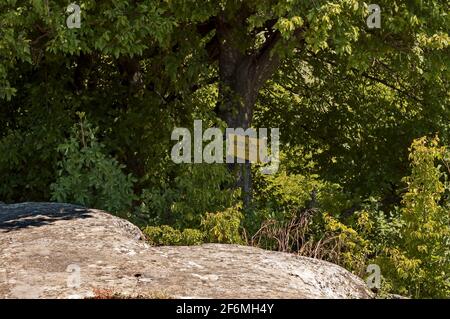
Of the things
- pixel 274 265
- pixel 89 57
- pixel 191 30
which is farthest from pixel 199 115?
pixel 274 265

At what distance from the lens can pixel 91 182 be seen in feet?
35.5

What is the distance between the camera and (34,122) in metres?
13.2

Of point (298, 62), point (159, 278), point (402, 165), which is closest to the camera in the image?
point (159, 278)

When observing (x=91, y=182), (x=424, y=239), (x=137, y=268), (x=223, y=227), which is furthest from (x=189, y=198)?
(x=137, y=268)

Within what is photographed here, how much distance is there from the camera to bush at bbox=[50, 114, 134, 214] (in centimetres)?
1083

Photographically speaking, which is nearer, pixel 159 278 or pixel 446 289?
pixel 159 278

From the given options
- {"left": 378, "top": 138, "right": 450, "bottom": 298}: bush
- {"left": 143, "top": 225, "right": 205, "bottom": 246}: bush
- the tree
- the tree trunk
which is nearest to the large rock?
{"left": 143, "top": 225, "right": 205, "bottom": 246}: bush

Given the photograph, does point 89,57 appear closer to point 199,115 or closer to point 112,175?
point 199,115

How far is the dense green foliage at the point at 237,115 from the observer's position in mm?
9672

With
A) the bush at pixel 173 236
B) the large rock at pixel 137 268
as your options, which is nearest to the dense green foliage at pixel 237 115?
the bush at pixel 173 236

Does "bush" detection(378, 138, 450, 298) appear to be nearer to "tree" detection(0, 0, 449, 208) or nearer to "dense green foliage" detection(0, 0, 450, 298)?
"dense green foliage" detection(0, 0, 450, 298)

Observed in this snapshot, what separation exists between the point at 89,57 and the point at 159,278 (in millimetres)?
8168

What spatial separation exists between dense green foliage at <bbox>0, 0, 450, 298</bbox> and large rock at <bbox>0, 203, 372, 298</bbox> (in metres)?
1.70

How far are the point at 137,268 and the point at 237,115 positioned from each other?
7.46 metres
